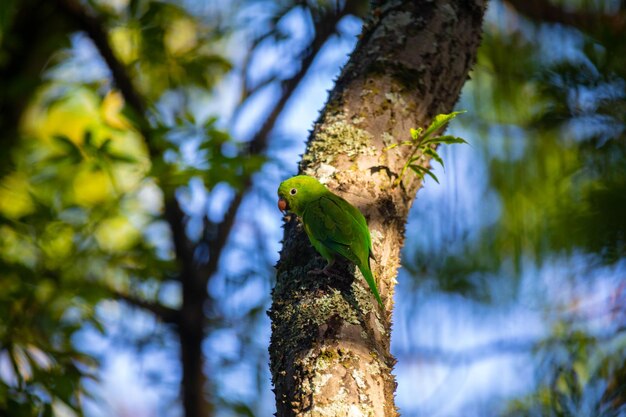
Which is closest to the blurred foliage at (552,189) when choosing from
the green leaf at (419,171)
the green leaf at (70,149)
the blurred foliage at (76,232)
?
the green leaf at (419,171)

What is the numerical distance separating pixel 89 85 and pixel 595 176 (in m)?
3.07

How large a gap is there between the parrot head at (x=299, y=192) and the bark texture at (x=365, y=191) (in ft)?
0.12

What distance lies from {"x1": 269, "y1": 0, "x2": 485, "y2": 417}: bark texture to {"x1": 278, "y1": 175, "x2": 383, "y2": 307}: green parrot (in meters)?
0.03

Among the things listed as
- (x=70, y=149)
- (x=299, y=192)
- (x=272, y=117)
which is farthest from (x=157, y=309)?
(x=299, y=192)

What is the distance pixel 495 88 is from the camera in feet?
10.5

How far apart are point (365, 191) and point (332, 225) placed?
0.14m

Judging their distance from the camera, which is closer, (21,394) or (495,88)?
(21,394)

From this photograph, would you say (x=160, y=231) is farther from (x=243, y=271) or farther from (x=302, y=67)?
(x=302, y=67)

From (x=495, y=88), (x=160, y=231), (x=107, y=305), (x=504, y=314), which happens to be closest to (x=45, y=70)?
(x=160, y=231)

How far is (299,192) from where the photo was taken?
211cm

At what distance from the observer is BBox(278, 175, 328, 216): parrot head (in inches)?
77.0

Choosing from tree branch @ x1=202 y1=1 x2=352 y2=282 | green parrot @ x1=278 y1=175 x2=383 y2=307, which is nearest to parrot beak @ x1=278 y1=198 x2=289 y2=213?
green parrot @ x1=278 y1=175 x2=383 y2=307

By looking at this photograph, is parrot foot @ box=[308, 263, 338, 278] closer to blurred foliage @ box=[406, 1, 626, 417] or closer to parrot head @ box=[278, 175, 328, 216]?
parrot head @ box=[278, 175, 328, 216]

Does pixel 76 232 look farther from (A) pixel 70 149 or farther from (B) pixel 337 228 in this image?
(B) pixel 337 228
